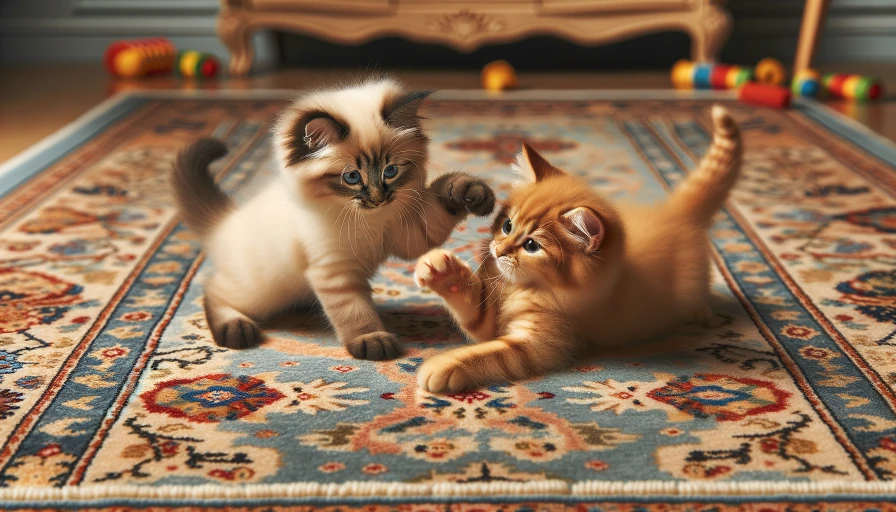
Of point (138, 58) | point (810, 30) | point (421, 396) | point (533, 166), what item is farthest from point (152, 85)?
point (421, 396)

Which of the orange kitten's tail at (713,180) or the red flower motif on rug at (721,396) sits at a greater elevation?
the orange kitten's tail at (713,180)

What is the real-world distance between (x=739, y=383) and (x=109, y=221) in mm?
1608

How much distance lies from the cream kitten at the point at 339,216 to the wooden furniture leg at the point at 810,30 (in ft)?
10.3

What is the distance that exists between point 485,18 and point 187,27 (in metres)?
1.66

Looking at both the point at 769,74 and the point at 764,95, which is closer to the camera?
the point at 764,95

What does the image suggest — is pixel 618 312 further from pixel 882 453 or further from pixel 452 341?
pixel 882 453

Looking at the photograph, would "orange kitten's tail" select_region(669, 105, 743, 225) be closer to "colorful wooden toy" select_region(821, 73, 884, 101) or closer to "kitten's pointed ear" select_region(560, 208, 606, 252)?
"kitten's pointed ear" select_region(560, 208, 606, 252)

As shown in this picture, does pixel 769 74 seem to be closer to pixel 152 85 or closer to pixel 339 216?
pixel 152 85

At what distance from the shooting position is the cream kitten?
153cm

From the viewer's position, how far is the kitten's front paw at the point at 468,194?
1633mm

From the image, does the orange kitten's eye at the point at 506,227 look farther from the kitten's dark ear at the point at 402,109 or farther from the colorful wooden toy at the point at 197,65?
the colorful wooden toy at the point at 197,65

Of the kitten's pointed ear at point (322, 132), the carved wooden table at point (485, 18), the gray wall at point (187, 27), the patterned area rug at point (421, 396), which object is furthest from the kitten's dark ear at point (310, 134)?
the gray wall at point (187, 27)

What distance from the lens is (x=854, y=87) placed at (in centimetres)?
398

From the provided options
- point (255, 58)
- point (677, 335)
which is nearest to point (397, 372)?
point (677, 335)
